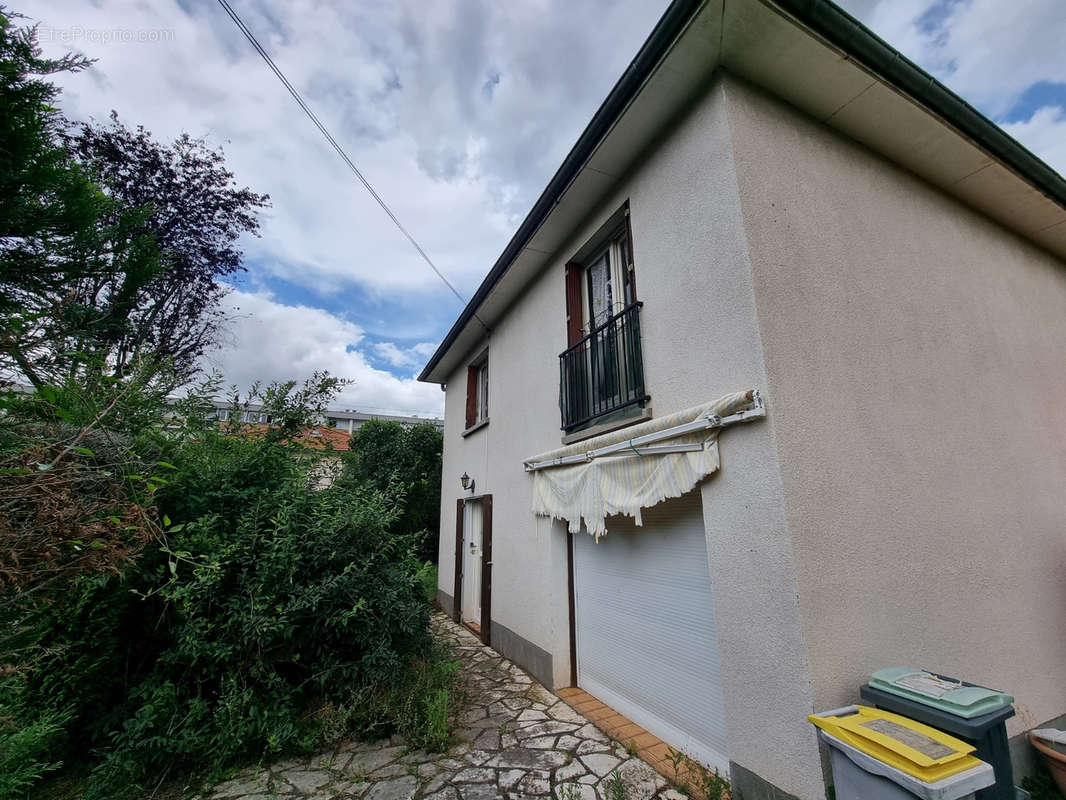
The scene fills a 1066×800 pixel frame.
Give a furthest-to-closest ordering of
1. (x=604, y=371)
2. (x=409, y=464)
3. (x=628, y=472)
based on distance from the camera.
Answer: (x=409, y=464) → (x=604, y=371) → (x=628, y=472)

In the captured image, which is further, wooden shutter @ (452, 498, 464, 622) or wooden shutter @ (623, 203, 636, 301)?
wooden shutter @ (452, 498, 464, 622)

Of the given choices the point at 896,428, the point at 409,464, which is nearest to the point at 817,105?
the point at 896,428

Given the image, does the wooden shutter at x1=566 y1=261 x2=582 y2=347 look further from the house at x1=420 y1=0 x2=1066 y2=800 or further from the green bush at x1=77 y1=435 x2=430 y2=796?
the green bush at x1=77 y1=435 x2=430 y2=796

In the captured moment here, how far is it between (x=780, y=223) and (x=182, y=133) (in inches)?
536

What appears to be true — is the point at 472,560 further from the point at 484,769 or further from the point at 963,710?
the point at 963,710

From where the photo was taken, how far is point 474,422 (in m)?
9.07

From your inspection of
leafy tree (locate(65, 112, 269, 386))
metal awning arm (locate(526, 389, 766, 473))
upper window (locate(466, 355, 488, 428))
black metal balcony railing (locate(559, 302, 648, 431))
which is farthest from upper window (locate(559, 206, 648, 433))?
leafy tree (locate(65, 112, 269, 386))

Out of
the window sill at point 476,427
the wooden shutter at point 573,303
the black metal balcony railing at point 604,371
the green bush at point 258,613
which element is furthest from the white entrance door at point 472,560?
the wooden shutter at point 573,303

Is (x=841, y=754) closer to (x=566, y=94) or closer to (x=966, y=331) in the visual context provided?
(x=966, y=331)

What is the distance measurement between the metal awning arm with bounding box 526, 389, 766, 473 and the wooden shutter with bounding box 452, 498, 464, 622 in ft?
15.4

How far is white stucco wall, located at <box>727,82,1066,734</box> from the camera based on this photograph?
2922 mm

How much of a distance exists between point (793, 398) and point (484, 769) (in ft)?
12.8

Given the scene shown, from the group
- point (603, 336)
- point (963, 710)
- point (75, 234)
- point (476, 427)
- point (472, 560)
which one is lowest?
point (963, 710)

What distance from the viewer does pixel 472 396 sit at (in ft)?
Answer: 30.8
